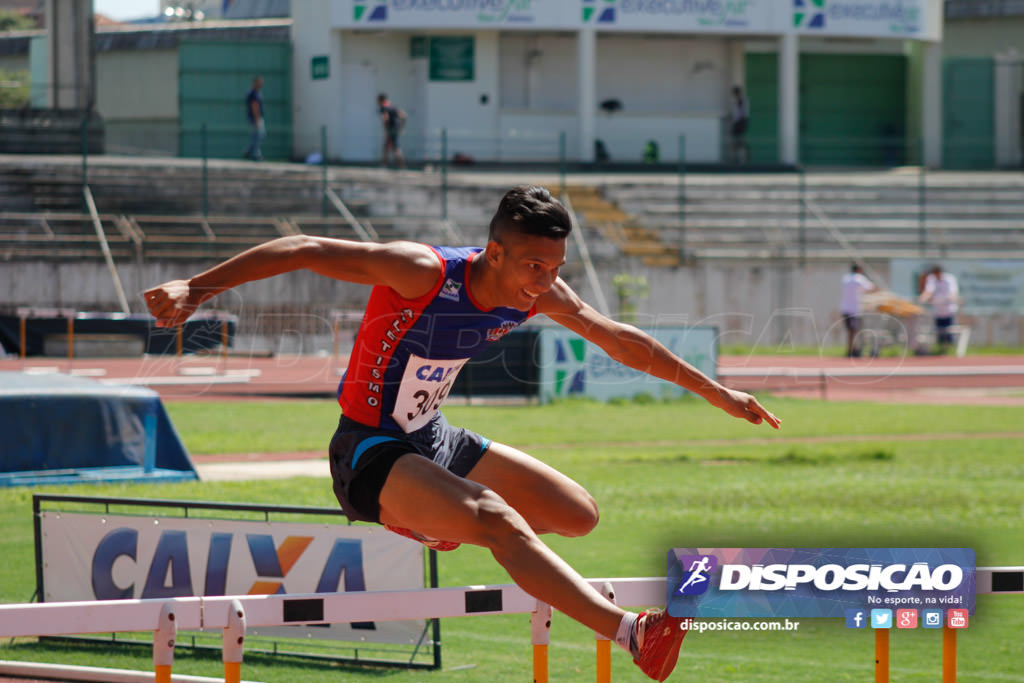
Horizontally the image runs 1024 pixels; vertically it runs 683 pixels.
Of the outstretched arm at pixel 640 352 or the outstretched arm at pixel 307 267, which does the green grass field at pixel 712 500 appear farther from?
the outstretched arm at pixel 307 267

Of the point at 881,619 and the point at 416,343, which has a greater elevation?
the point at 416,343

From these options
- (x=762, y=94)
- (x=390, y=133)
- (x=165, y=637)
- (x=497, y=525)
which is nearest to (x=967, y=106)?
(x=762, y=94)

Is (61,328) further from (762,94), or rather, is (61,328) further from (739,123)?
(762,94)

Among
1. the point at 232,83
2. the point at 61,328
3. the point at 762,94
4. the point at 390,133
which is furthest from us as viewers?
the point at 762,94

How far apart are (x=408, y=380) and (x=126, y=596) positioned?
2.92 m

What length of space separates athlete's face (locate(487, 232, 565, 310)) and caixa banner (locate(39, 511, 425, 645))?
2366 millimetres

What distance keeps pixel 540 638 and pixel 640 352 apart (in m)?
1.34

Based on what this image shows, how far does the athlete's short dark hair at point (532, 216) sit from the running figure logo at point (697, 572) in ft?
4.51

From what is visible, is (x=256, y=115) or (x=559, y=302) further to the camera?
(x=256, y=115)

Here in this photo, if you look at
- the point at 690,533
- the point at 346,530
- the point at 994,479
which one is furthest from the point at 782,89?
the point at 346,530

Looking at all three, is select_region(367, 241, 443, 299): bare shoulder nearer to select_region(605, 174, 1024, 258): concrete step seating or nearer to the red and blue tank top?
the red and blue tank top

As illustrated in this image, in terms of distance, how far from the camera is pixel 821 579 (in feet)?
16.7

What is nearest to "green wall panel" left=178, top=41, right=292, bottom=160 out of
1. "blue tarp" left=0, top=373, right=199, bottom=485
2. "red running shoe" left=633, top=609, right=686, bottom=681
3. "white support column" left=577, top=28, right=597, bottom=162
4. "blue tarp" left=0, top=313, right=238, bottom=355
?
"white support column" left=577, top=28, right=597, bottom=162

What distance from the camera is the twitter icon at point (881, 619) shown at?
5047 mm
